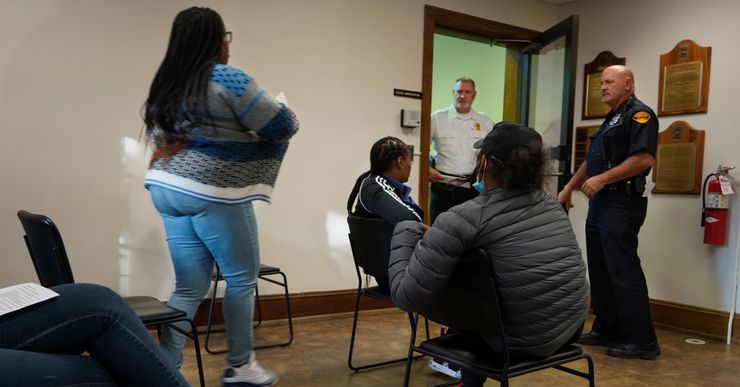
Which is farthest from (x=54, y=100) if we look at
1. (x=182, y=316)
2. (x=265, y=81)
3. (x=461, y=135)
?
(x=461, y=135)

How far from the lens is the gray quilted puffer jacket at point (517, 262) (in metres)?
1.31

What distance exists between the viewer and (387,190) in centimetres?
224

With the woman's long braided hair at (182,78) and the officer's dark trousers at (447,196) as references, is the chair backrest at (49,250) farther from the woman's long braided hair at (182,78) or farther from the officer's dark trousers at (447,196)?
the officer's dark trousers at (447,196)

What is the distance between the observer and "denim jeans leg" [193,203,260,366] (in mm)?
1724

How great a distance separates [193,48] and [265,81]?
1.61 meters

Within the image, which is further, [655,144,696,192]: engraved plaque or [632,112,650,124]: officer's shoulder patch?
[655,144,696,192]: engraved plaque

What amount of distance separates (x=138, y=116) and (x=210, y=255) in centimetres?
146

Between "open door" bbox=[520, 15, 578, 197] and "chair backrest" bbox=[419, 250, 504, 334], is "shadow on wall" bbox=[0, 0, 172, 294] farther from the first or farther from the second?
"open door" bbox=[520, 15, 578, 197]

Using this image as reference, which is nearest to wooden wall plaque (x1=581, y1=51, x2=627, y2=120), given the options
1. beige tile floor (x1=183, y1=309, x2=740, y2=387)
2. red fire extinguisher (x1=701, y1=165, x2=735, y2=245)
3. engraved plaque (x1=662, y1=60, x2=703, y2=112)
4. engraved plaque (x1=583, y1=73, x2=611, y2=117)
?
engraved plaque (x1=583, y1=73, x2=611, y2=117)

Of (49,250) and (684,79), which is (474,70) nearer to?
(684,79)

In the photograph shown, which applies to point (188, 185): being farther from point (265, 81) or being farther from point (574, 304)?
point (265, 81)

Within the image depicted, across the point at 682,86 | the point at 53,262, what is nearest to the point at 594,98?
the point at 682,86

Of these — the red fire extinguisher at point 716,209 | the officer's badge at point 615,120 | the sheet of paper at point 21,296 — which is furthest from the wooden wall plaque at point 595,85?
the sheet of paper at point 21,296

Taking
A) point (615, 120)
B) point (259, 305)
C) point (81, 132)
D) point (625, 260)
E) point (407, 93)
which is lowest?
point (259, 305)
